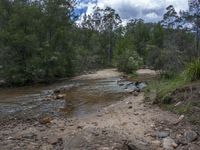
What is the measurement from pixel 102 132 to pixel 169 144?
1.87 metres

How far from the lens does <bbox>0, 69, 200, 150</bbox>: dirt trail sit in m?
7.12

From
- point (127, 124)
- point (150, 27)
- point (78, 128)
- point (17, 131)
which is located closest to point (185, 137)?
point (127, 124)

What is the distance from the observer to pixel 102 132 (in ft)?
26.8

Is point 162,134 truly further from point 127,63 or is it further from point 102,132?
point 127,63

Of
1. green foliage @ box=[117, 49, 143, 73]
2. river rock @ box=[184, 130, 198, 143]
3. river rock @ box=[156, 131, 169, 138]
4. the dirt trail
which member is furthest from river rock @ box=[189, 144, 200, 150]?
green foliage @ box=[117, 49, 143, 73]

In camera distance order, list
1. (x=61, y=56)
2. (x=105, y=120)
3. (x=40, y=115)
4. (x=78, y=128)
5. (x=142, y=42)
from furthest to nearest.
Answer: (x=142, y=42)
(x=61, y=56)
(x=40, y=115)
(x=105, y=120)
(x=78, y=128)

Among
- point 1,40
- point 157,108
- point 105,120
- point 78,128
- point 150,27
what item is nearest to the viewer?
point 78,128

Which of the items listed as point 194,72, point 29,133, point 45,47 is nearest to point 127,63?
point 45,47

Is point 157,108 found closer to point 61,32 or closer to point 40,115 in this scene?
point 40,115

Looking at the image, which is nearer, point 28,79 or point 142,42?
point 28,79

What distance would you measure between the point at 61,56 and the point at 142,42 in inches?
1541

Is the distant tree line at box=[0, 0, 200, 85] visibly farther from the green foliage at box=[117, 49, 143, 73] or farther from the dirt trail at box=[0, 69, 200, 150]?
the dirt trail at box=[0, 69, 200, 150]

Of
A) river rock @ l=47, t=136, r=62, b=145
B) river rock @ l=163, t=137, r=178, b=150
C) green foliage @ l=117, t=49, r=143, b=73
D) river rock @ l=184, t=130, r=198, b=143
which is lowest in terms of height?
river rock @ l=163, t=137, r=178, b=150

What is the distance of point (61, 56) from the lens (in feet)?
103
